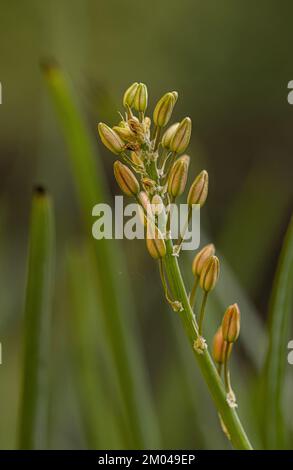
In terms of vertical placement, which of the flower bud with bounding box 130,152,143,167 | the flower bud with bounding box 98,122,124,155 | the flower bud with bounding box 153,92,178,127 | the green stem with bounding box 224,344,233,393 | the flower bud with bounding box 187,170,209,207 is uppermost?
the flower bud with bounding box 153,92,178,127

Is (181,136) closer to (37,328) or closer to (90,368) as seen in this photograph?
(37,328)

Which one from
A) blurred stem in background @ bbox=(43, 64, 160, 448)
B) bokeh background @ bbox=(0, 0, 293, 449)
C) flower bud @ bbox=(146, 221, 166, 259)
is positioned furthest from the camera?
bokeh background @ bbox=(0, 0, 293, 449)

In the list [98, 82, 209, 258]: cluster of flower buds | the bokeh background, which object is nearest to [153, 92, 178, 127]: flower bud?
[98, 82, 209, 258]: cluster of flower buds

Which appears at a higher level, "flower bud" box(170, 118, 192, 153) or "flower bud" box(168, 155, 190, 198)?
"flower bud" box(170, 118, 192, 153)

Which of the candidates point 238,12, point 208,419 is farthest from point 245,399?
point 238,12

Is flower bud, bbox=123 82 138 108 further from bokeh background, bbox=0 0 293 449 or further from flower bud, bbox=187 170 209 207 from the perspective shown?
bokeh background, bbox=0 0 293 449

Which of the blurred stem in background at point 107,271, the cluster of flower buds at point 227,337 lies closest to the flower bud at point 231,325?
the cluster of flower buds at point 227,337

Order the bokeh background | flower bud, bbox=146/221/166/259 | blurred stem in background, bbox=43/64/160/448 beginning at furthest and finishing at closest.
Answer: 1. the bokeh background
2. blurred stem in background, bbox=43/64/160/448
3. flower bud, bbox=146/221/166/259
